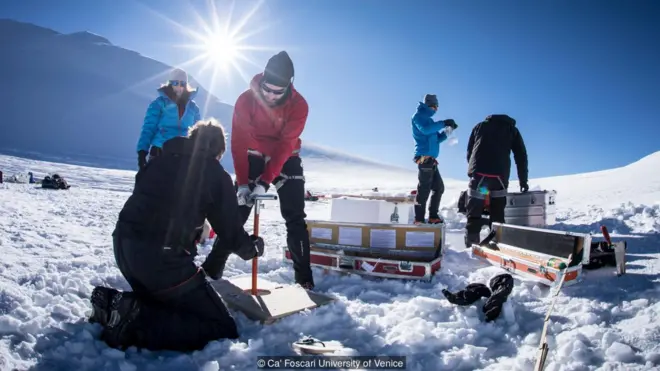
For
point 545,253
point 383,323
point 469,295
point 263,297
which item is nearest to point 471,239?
point 545,253

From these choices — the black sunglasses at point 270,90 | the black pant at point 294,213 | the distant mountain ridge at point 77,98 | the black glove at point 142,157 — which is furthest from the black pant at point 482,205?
the distant mountain ridge at point 77,98

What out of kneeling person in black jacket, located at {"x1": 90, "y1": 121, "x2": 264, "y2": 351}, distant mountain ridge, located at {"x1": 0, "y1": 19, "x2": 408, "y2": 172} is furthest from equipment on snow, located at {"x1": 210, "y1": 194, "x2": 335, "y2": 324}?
distant mountain ridge, located at {"x1": 0, "y1": 19, "x2": 408, "y2": 172}

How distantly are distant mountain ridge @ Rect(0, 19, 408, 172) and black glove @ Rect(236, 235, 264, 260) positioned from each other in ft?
169

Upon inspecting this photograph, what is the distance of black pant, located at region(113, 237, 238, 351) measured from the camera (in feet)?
7.00

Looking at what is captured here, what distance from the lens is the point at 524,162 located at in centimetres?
564

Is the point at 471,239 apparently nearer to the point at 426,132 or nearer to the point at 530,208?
the point at 530,208

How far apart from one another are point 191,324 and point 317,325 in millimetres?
828

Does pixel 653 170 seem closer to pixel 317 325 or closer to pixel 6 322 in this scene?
pixel 317 325

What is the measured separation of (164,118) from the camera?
426cm

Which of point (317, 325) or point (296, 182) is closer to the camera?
point (317, 325)

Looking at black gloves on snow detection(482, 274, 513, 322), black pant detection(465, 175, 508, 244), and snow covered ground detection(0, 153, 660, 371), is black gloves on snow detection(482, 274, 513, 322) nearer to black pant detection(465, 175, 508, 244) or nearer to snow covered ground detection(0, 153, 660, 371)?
snow covered ground detection(0, 153, 660, 371)

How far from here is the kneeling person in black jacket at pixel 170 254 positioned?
2119 mm

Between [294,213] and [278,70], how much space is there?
1.24 m

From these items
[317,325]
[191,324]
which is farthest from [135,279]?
[317,325]
